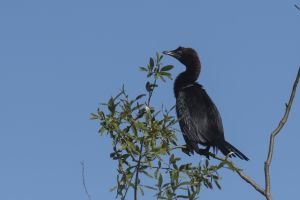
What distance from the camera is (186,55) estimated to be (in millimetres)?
8000

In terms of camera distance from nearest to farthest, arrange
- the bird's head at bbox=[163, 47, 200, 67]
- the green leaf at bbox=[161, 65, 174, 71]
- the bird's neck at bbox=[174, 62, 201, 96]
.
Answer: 1. the green leaf at bbox=[161, 65, 174, 71]
2. the bird's neck at bbox=[174, 62, 201, 96]
3. the bird's head at bbox=[163, 47, 200, 67]

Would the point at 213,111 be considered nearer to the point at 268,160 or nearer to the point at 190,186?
the point at 190,186

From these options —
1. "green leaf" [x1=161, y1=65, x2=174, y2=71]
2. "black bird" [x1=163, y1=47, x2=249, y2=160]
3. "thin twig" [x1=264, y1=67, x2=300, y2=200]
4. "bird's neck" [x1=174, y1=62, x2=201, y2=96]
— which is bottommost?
"thin twig" [x1=264, y1=67, x2=300, y2=200]

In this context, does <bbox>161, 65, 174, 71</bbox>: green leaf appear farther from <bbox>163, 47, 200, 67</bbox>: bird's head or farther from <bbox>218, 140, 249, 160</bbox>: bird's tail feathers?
<bbox>163, 47, 200, 67</bbox>: bird's head

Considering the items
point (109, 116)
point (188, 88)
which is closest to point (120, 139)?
point (109, 116)

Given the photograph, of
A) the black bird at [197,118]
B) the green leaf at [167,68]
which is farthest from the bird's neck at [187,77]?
the green leaf at [167,68]

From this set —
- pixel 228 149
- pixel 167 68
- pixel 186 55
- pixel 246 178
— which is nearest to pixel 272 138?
pixel 246 178

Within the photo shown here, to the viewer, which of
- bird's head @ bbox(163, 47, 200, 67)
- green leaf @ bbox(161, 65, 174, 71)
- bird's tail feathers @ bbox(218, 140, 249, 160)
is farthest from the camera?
bird's head @ bbox(163, 47, 200, 67)

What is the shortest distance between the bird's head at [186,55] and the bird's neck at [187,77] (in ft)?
0.19

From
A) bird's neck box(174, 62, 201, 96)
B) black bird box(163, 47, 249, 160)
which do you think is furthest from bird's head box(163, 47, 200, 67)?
black bird box(163, 47, 249, 160)

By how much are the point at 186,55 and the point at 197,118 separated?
47.3 inches

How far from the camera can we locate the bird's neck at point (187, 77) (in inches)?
298

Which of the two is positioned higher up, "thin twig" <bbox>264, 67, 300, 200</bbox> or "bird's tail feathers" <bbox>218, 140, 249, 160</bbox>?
"bird's tail feathers" <bbox>218, 140, 249, 160</bbox>

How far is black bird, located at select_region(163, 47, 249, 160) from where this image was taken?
6863 millimetres
